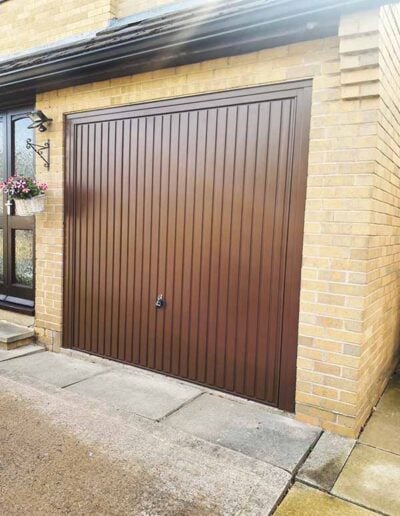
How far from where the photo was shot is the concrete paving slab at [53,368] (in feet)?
13.4

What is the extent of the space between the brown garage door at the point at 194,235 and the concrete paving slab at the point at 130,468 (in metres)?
0.91

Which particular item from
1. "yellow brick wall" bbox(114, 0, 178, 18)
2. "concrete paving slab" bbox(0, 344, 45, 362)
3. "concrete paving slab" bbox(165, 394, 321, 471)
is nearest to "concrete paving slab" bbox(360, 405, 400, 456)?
"concrete paving slab" bbox(165, 394, 321, 471)

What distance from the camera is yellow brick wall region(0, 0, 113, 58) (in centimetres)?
495

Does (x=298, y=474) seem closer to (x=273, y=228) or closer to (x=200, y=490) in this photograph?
(x=200, y=490)

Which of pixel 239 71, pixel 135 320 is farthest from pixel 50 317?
pixel 239 71

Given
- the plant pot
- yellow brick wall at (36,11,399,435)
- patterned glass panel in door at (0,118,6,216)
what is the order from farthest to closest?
1. patterned glass panel in door at (0,118,6,216)
2. the plant pot
3. yellow brick wall at (36,11,399,435)

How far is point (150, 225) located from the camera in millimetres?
4184

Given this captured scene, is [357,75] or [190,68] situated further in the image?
[190,68]

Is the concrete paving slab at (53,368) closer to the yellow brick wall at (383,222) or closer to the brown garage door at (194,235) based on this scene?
the brown garage door at (194,235)

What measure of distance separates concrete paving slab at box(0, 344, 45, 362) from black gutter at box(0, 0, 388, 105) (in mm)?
2884

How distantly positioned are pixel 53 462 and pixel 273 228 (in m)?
2.27

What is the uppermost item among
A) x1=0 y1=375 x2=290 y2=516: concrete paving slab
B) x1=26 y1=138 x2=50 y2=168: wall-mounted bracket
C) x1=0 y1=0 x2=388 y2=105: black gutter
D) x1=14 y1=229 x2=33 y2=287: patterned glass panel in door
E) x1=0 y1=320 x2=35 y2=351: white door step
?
x1=0 y1=0 x2=388 y2=105: black gutter

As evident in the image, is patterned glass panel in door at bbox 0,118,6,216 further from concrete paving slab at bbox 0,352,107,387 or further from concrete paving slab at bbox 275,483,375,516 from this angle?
concrete paving slab at bbox 275,483,375,516

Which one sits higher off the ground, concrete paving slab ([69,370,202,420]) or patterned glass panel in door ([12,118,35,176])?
patterned glass panel in door ([12,118,35,176])
